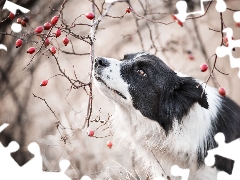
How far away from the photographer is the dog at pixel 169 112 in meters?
3.23

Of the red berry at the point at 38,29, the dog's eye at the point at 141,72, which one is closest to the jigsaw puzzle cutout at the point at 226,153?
the dog's eye at the point at 141,72

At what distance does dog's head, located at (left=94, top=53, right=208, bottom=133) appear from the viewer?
3213mm

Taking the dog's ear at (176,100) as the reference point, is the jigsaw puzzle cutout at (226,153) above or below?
below

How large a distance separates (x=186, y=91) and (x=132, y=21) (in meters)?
2.31

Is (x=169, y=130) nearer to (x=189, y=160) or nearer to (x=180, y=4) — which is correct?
(x=189, y=160)

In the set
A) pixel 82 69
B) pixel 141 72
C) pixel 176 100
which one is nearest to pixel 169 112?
pixel 176 100

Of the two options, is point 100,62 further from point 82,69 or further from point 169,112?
point 82,69

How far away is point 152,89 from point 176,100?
20 centimetres

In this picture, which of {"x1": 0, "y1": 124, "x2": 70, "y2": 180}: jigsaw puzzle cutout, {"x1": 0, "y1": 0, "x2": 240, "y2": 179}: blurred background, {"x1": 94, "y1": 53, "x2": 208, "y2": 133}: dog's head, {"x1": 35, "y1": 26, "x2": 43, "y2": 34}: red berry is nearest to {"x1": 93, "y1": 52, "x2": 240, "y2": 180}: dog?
{"x1": 94, "y1": 53, "x2": 208, "y2": 133}: dog's head

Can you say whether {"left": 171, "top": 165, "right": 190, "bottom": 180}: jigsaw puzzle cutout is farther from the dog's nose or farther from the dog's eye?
the dog's nose

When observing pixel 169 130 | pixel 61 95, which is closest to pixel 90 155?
pixel 61 95

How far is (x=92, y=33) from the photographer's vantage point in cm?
288

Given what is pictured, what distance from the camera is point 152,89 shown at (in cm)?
335

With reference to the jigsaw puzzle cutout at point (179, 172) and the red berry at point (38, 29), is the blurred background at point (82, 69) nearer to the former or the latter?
the jigsaw puzzle cutout at point (179, 172)
